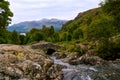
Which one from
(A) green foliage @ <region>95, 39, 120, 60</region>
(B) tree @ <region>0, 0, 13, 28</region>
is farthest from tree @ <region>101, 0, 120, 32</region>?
(B) tree @ <region>0, 0, 13, 28</region>

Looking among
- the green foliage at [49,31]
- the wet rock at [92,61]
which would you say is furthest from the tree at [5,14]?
the green foliage at [49,31]

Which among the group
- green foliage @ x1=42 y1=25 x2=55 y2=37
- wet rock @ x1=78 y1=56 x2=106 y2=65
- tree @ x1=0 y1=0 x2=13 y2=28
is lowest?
wet rock @ x1=78 y1=56 x2=106 y2=65

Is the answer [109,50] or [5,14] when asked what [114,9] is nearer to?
[109,50]

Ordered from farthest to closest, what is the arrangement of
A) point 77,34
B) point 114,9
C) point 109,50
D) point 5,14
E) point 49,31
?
point 49,31, point 77,34, point 114,9, point 109,50, point 5,14

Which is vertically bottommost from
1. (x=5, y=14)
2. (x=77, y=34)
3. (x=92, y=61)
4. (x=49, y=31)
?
(x=92, y=61)

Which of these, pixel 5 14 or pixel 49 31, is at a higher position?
pixel 5 14

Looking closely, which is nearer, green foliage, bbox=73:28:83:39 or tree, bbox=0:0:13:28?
tree, bbox=0:0:13:28

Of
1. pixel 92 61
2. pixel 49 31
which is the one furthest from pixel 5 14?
pixel 49 31

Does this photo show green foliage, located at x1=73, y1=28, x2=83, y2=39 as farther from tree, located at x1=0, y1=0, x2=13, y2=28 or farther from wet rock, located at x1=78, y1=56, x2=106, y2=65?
tree, located at x1=0, y1=0, x2=13, y2=28

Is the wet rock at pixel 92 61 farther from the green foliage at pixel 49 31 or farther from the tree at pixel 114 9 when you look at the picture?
the green foliage at pixel 49 31

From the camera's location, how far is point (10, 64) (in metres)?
20.5

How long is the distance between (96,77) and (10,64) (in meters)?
11.7

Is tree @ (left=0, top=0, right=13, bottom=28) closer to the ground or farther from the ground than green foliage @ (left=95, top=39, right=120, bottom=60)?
farther from the ground

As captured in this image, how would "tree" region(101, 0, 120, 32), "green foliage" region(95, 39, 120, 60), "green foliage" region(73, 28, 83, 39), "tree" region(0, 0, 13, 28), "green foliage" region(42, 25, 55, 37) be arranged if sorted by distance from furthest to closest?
"green foliage" region(42, 25, 55, 37), "green foliage" region(73, 28, 83, 39), "tree" region(101, 0, 120, 32), "green foliage" region(95, 39, 120, 60), "tree" region(0, 0, 13, 28)
